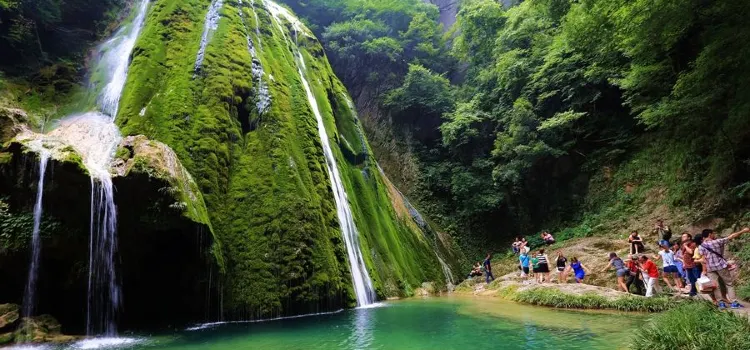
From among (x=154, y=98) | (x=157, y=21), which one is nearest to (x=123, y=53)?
(x=157, y=21)

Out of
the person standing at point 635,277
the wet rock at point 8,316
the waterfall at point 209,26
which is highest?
the waterfall at point 209,26

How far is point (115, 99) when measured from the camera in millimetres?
15023

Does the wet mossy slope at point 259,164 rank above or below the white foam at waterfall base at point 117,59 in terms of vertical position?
below

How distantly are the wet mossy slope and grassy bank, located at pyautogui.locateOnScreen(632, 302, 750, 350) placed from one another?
828cm

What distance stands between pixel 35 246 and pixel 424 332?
8.60 metres

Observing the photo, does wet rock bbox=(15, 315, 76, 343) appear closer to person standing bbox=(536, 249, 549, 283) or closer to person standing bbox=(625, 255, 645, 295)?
person standing bbox=(536, 249, 549, 283)

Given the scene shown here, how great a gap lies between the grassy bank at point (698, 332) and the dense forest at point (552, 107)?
6242mm

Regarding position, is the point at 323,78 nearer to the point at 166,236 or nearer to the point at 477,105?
the point at 477,105

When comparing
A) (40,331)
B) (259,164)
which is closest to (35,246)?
(40,331)

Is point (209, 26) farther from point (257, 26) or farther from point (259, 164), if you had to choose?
point (259, 164)

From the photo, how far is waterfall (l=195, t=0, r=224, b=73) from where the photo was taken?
50.9ft

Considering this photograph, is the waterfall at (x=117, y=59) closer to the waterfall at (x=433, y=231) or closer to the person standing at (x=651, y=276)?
the waterfall at (x=433, y=231)

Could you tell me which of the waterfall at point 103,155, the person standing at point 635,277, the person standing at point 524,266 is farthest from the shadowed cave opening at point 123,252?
the person standing at point 635,277

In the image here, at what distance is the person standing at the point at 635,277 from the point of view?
11492 mm
